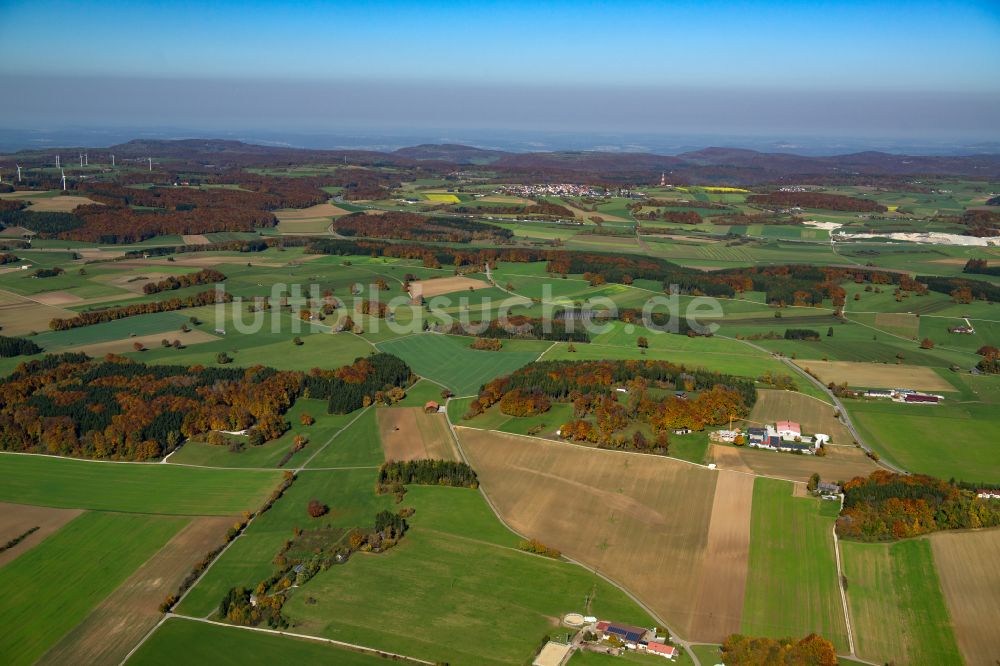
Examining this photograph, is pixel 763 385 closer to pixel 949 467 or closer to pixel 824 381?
pixel 824 381

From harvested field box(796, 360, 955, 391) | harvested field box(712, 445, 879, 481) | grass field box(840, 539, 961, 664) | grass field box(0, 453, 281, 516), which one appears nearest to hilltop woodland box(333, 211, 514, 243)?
harvested field box(796, 360, 955, 391)

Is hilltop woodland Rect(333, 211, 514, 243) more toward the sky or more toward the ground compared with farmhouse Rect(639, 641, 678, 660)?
more toward the sky

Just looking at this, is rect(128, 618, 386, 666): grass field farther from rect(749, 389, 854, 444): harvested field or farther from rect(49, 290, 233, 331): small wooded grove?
rect(49, 290, 233, 331): small wooded grove

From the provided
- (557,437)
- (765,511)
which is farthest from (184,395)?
(765,511)

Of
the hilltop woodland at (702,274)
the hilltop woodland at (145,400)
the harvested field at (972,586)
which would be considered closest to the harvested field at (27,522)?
the hilltop woodland at (145,400)

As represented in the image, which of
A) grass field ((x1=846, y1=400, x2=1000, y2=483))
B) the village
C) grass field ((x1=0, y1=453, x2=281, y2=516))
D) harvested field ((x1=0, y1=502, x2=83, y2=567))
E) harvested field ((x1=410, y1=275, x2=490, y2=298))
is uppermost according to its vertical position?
harvested field ((x1=410, y1=275, x2=490, y2=298))

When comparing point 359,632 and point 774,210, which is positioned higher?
point 774,210

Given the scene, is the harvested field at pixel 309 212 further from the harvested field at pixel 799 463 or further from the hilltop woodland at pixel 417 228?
the harvested field at pixel 799 463
